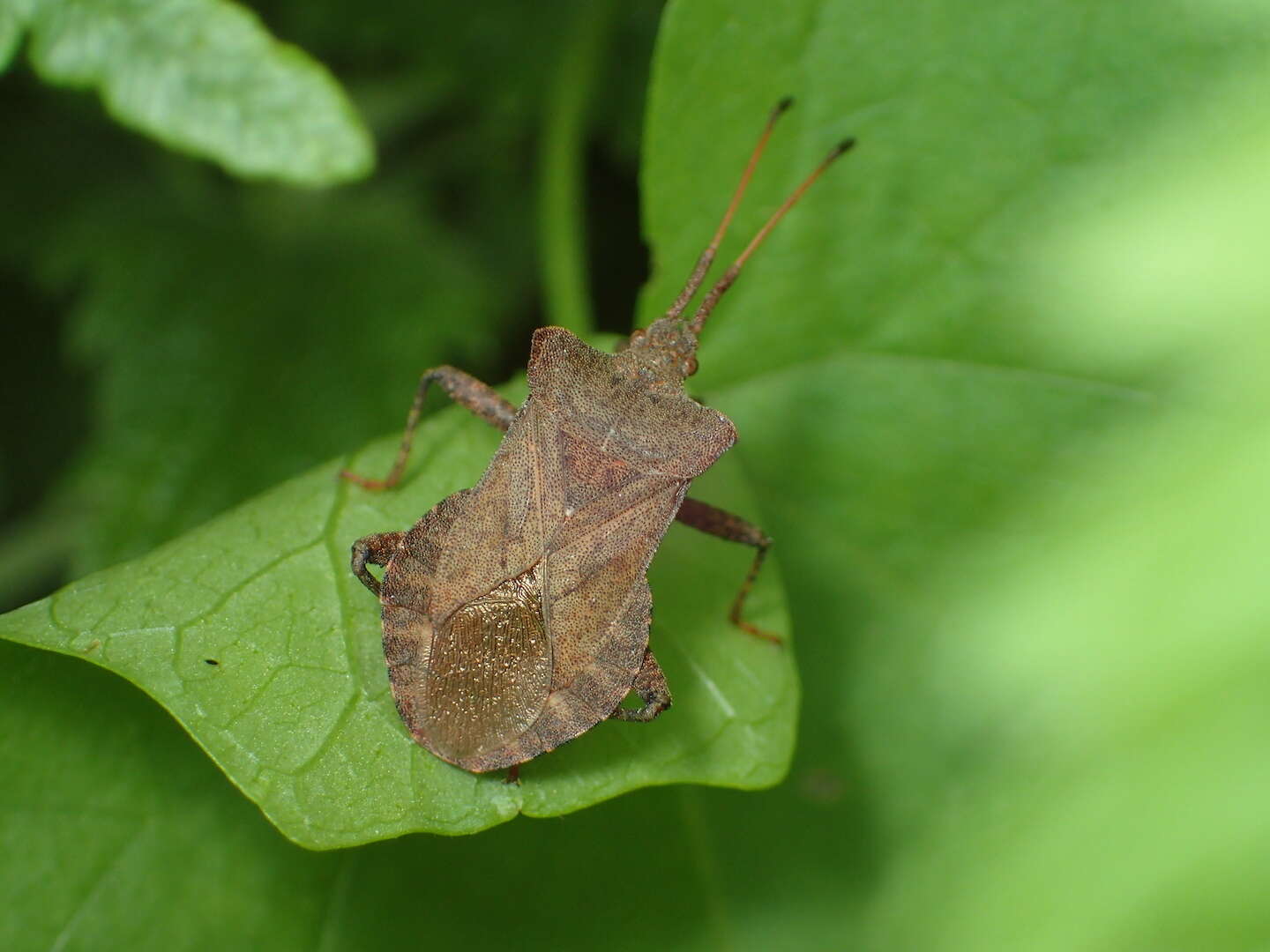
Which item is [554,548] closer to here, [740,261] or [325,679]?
[325,679]

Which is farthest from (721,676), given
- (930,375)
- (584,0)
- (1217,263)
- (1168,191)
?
(584,0)

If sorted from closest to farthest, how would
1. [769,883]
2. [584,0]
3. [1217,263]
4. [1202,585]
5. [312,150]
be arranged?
[1202,585] < [1217,263] < [312,150] < [769,883] < [584,0]

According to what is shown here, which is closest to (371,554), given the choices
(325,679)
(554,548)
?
(325,679)

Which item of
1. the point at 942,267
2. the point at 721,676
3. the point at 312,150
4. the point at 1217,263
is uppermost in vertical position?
the point at 312,150

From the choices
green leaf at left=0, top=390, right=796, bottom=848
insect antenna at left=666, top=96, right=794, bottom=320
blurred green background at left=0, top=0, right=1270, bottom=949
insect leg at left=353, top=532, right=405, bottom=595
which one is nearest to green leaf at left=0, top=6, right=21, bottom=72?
blurred green background at left=0, top=0, right=1270, bottom=949

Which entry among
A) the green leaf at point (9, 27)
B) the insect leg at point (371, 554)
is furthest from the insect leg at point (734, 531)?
the green leaf at point (9, 27)

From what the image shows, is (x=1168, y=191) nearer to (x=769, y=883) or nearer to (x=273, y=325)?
(x=769, y=883)
